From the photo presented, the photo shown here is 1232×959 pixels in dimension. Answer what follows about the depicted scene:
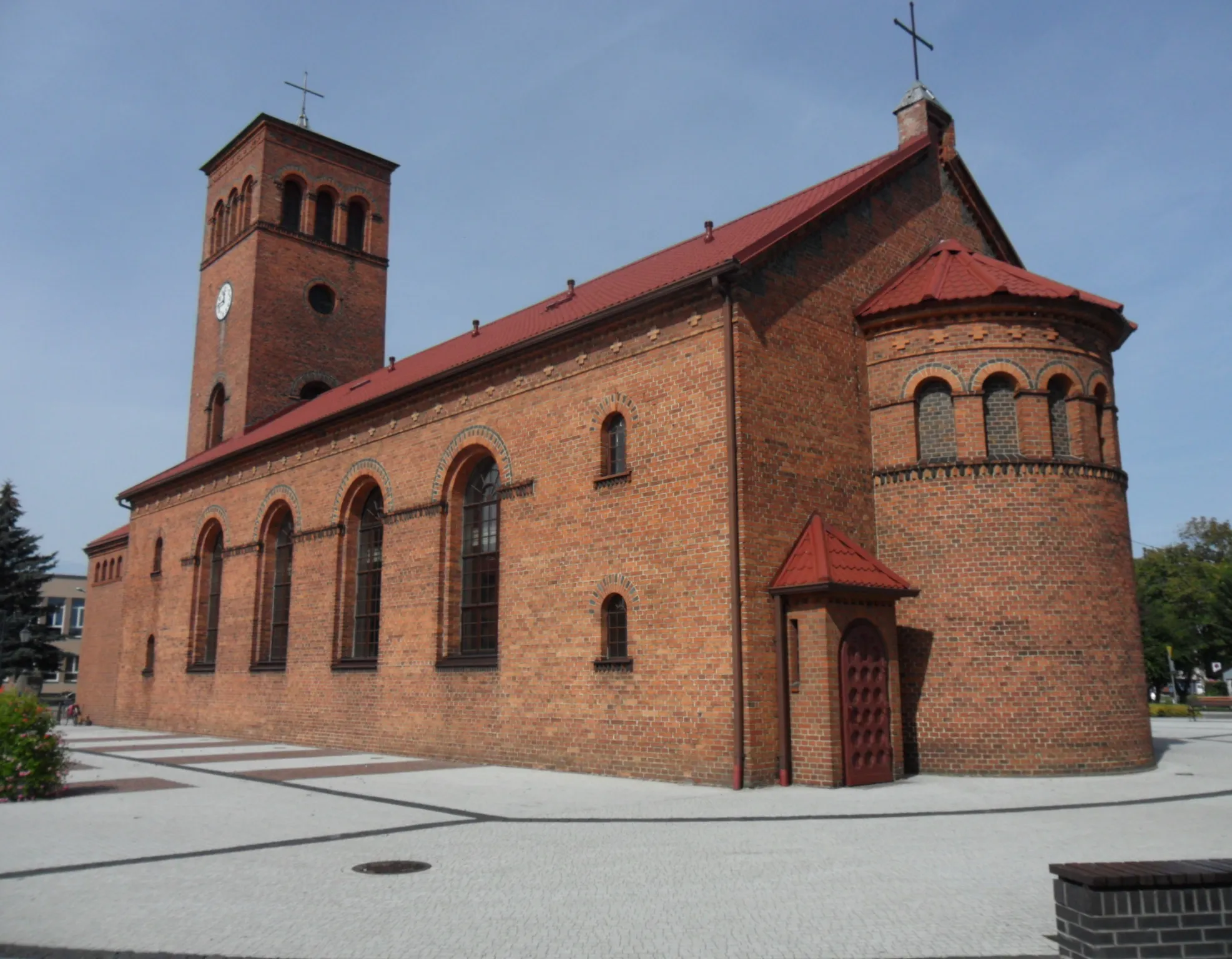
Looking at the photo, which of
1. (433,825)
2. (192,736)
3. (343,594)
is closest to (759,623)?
(433,825)

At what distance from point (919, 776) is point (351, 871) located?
9321 mm

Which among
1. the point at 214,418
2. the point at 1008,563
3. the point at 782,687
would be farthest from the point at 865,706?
the point at 214,418

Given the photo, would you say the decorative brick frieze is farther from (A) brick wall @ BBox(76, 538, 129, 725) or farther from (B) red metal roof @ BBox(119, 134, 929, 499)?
(A) brick wall @ BBox(76, 538, 129, 725)

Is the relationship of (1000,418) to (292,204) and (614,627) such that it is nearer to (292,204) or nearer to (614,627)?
(614,627)

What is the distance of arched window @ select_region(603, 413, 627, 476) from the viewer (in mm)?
16078

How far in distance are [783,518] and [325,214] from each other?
24634mm

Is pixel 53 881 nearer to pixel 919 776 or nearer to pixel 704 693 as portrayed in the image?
pixel 704 693

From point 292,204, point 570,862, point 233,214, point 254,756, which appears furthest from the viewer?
point 233,214

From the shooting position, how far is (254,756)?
1925cm

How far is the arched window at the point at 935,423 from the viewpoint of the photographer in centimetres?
1566

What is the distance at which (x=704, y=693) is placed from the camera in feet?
45.0

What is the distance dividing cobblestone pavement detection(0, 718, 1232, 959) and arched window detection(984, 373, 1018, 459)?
4.93 meters

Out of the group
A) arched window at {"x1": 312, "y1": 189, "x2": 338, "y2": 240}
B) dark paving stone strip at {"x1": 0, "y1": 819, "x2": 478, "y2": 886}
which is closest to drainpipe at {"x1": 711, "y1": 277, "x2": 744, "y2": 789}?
dark paving stone strip at {"x1": 0, "y1": 819, "x2": 478, "y2": 886}

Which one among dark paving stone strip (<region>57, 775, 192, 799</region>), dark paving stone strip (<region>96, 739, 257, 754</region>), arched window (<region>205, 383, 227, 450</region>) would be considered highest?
arched window (<region>205, 383, 227, 450</region>)
